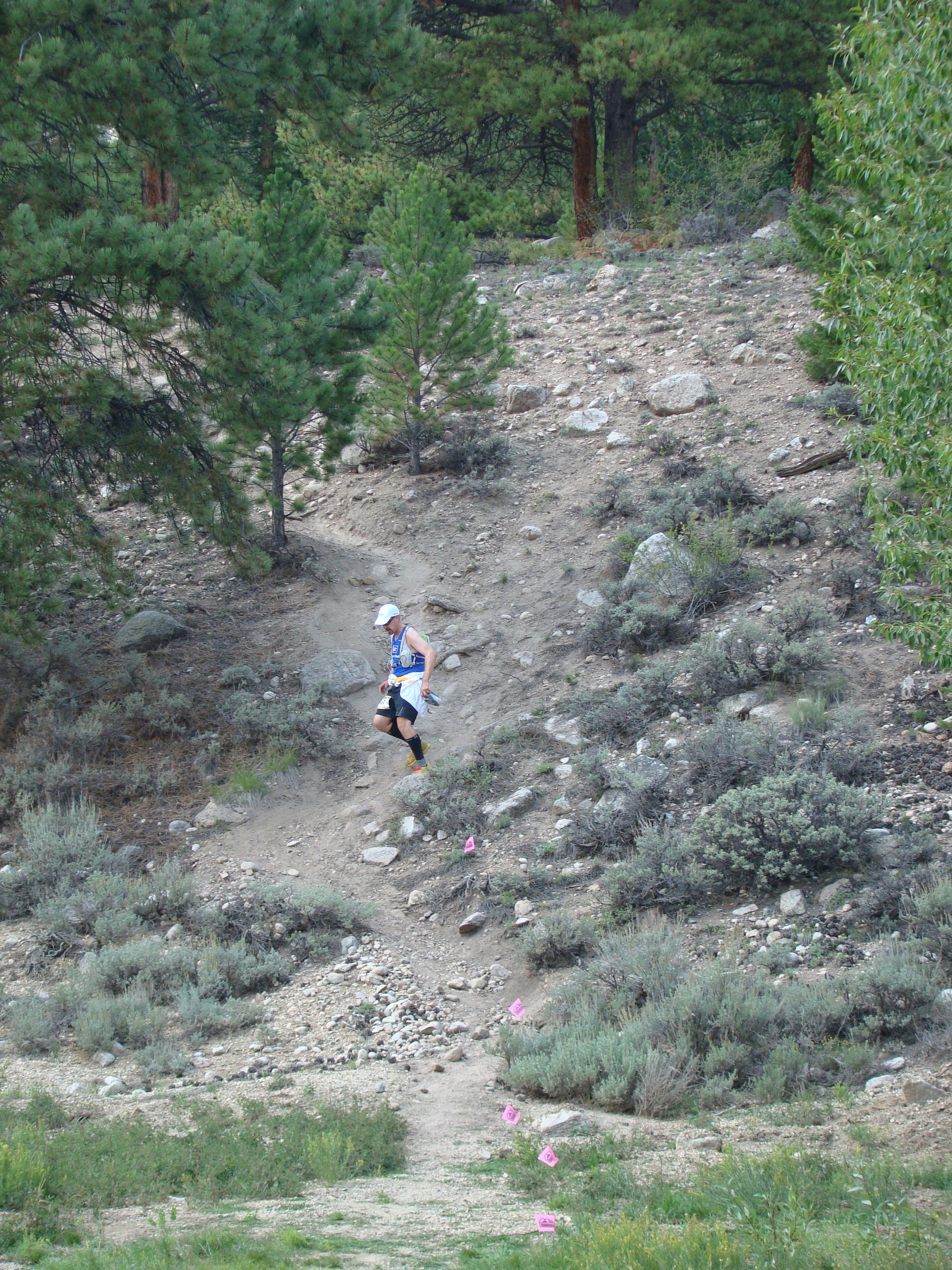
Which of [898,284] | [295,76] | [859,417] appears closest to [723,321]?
[859,417]

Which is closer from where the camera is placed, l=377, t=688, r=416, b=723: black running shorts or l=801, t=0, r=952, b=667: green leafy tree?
l=801, t=0, r=952, b=667: green leafy tree

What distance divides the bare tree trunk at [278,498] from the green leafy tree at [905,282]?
7043mm

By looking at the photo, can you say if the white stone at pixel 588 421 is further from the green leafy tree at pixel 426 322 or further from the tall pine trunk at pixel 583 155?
the tall pine trunk at pixel 583 155

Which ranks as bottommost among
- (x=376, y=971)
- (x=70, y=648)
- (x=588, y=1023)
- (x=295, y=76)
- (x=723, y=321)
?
(x=376, y=971)

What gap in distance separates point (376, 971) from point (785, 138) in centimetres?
1988

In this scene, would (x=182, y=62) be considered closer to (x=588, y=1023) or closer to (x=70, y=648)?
(x=70, y=648)

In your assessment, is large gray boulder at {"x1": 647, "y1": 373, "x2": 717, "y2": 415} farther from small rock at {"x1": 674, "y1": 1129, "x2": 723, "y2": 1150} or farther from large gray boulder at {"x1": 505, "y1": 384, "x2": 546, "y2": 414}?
small rock at {"x1": 674, "y1": 1129, "x2": 723, "y2": 1150}

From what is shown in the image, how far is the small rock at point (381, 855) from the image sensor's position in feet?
25.5

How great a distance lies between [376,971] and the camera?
251 inches

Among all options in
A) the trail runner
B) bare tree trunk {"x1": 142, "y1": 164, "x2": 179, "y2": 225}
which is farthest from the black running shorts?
bare tree trunk {"x1": 142, "y1": 164, "x2": 179, "y2": 225}

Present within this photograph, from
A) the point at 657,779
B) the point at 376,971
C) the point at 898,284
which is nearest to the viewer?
the point at 898,284

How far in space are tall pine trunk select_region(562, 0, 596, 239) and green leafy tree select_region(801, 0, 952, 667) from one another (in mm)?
13613

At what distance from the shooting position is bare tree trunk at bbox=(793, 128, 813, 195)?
18.8 metres

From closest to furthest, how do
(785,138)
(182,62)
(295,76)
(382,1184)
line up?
(382,1184)
(182,62)
(295,76)
(785,138)
